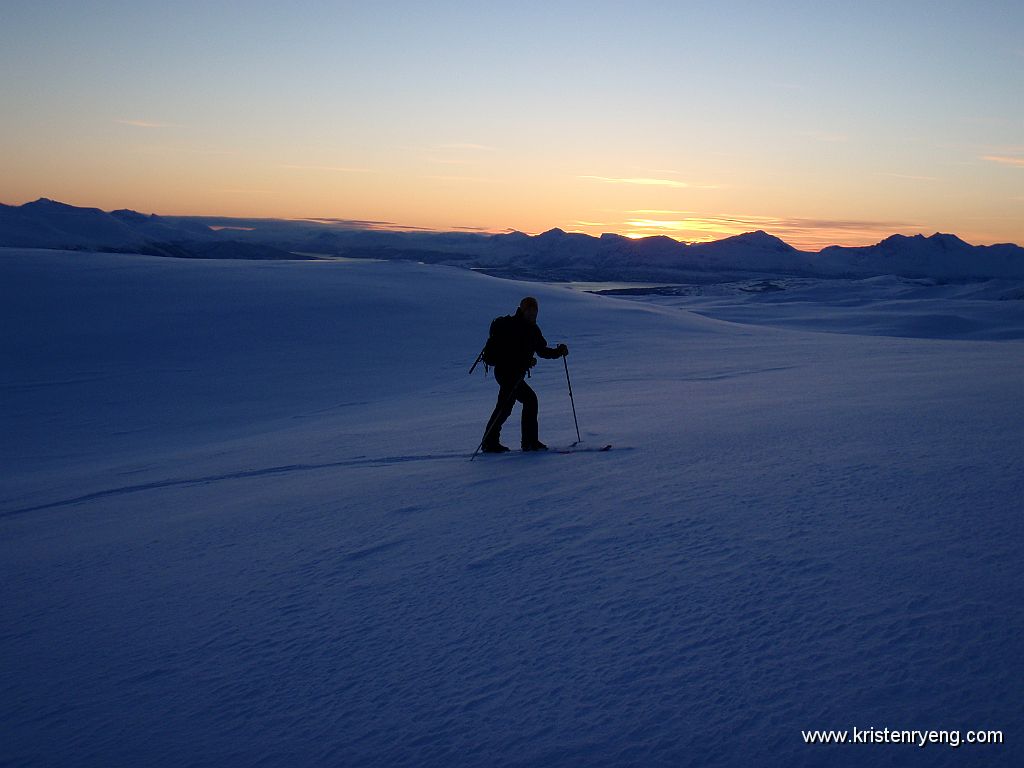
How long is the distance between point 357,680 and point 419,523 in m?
1.92

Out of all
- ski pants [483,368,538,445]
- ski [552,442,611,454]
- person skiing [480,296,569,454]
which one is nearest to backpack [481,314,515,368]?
person skiing [480,296,569,454]

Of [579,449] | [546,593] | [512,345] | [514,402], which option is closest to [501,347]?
[512,345]

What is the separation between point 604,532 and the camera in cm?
427

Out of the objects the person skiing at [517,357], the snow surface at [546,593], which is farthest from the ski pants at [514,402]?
the snow surface at [546,593]

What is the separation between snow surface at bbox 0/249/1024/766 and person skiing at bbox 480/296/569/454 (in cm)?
59

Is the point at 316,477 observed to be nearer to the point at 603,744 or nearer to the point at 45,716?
the point at 45,716

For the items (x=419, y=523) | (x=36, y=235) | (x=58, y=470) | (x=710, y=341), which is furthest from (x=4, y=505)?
(x=36, y=235)

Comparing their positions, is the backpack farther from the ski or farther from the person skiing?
the ski

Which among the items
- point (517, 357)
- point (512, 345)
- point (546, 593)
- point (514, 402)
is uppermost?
point (512, 345)

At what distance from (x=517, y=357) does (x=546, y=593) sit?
3.89m

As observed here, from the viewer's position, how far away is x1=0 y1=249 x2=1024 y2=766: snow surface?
8.54 ft

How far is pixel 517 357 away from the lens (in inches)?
285

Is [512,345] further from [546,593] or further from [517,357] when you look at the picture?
[546,593]

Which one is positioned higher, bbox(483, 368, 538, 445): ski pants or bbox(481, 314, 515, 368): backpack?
bbox(481, 314, 515, 368): backpack
